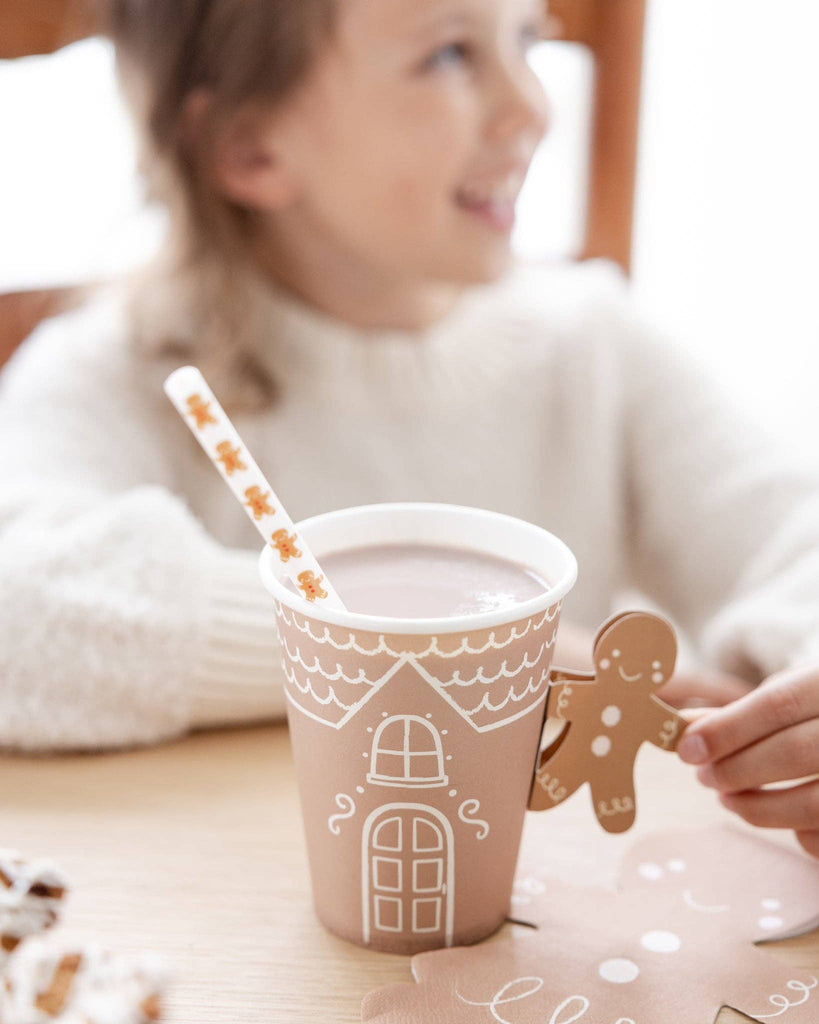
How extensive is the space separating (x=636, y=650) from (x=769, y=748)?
0.09 meters

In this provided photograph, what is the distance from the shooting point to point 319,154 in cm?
104

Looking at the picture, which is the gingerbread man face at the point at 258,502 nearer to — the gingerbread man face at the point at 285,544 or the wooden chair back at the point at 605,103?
the gingerbread man face at the point at 285,544

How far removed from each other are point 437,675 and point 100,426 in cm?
65

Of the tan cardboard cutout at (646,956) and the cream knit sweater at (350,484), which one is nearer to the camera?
the tan cardboard cutout at (646,956)

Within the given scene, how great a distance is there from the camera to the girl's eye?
0.98m

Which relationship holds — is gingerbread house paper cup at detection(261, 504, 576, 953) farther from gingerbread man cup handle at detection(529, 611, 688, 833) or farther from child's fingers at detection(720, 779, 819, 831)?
child's fingers at detection(720, 779, 819, 831)

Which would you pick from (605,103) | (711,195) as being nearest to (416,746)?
(605,103)

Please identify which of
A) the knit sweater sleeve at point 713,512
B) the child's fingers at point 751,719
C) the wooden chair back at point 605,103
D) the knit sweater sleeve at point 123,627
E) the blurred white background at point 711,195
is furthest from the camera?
the blurred white background at point 711,195

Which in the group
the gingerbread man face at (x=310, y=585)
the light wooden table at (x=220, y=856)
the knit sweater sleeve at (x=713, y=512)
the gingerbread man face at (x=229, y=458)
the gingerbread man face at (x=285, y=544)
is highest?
the gingerbread man face at (x=229, y=458)

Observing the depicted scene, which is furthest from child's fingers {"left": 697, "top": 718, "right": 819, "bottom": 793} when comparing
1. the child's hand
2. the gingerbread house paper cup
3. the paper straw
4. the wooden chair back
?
the wooden chair back

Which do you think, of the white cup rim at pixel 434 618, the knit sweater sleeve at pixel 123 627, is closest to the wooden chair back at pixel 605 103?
the knit sweater sleeve at pixel 123 627

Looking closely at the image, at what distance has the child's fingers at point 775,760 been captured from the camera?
20.5 inches

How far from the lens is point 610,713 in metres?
0.51

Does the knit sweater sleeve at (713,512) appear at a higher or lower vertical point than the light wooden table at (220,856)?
lower
